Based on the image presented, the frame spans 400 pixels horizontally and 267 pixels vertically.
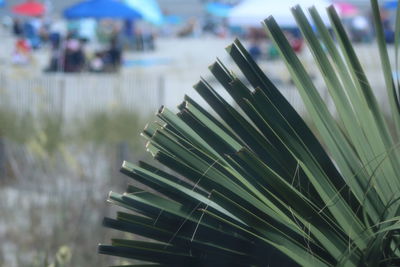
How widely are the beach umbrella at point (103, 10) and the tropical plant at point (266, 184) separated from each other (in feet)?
60.1

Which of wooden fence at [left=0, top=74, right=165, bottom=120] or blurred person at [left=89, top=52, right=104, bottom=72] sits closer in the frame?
wooden fence at [left=0, top=74, right=165, bottom=120]

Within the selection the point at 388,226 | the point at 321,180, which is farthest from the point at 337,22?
the point at 388,226

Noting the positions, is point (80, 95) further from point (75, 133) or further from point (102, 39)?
point (102, 39)

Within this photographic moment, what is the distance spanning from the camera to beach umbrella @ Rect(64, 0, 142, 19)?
20.3 m

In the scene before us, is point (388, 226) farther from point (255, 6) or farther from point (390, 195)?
point (255, 6)

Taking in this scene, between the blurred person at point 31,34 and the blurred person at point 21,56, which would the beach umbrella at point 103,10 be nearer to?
the blurred person at point 21,56

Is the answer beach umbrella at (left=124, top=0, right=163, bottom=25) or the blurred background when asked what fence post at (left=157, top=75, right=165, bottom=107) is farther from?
beach umbrella at (left=124, top=0, right=163, bottom=25)

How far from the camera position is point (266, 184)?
6.81 feet

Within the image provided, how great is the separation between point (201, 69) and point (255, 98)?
68.2 ft

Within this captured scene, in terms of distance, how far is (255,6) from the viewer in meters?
15.9

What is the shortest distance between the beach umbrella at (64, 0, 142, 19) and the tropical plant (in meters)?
18.3

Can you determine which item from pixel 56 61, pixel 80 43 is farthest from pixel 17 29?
pixel 56 61

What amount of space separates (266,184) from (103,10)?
62.4ft

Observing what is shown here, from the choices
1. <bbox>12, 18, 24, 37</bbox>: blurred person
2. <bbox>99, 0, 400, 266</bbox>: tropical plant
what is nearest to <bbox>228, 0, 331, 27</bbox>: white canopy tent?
<bbox>99, 0, 400, 266</bbox>: tropical plant
